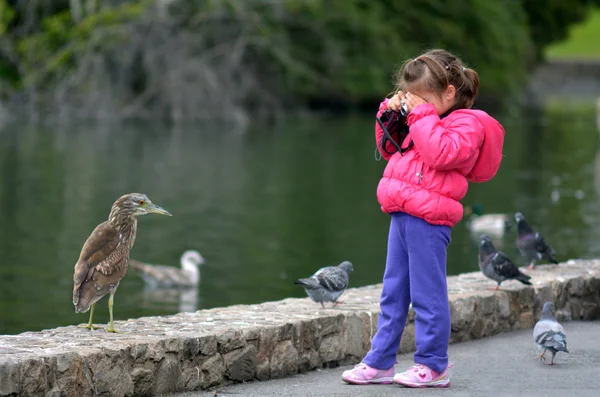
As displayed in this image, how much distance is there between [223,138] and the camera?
119 feet

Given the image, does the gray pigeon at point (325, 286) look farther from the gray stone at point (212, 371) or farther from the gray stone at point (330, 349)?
the gray stone at point (212, 371)

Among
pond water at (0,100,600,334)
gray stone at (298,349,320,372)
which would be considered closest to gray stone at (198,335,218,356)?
gray stone at (298,349,320,372)

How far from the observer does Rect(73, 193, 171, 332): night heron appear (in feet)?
22.0

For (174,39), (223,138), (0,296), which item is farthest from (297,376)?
(174,39)

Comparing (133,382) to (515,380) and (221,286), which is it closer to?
(515,380)

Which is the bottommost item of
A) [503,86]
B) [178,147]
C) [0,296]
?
[0,296]

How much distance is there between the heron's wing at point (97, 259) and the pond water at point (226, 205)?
5.27 meters

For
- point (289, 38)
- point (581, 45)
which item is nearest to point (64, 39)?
point (289, 38)

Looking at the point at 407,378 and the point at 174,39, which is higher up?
the point at 174,39

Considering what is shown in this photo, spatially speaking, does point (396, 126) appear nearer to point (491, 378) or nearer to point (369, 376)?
point (369, 376)

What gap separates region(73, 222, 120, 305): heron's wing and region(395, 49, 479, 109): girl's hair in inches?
74.4

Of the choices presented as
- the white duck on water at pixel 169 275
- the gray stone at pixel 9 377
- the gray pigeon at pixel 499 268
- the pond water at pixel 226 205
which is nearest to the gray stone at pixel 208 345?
the gray stone at pixel 9 377

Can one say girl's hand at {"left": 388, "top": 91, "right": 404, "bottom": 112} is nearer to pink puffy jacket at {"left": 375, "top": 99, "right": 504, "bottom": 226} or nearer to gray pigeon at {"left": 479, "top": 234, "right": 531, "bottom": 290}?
pink puffy jacket at {"left": 375, "top": 99, "right": 504, "bottom": 226}

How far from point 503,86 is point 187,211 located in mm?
30909
